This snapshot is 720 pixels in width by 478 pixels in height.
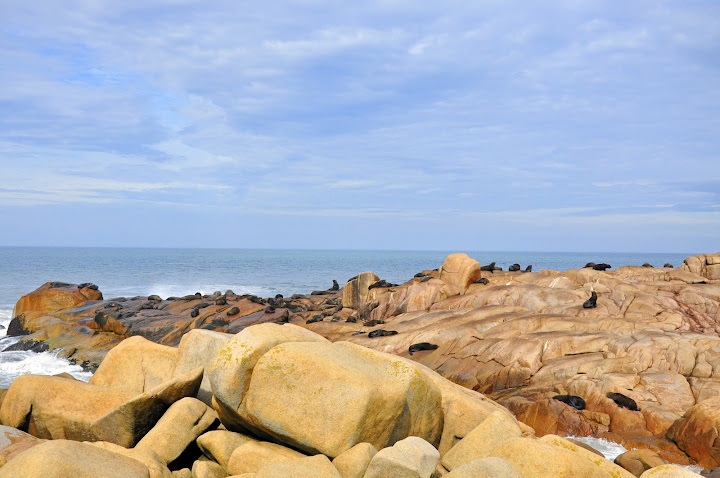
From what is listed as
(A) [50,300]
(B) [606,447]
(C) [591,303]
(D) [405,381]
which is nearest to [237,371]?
(D) [405,381]

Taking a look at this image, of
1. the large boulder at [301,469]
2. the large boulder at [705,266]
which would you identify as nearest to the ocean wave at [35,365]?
the large boulder at [301,469]

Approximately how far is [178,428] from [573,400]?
13.4 metres

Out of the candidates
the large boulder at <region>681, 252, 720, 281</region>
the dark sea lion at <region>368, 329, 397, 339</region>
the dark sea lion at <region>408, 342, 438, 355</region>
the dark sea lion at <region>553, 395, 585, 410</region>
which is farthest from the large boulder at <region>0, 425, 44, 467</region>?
the large boulder at <region>681, 252, 720, 281</region>

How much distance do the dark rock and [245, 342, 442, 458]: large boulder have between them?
112 feet

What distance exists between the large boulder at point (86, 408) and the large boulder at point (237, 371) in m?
1.39

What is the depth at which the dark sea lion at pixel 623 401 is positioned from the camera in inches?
685

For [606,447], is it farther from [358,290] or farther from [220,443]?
[358,290]

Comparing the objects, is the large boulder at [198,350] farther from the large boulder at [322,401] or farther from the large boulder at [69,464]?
the large boulder at [69,464]

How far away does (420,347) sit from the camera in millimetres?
24219

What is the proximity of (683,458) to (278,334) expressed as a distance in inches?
483

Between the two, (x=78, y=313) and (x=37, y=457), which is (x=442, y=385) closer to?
(x=37, y=457)

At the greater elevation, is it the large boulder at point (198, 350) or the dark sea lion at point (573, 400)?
the large boulder at point (198, 350)

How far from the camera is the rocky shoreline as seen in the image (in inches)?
355

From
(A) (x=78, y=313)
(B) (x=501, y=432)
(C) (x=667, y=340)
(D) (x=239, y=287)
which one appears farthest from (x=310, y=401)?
(D) (x=239, y=287)
